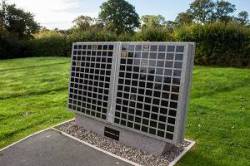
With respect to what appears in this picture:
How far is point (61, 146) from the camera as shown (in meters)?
5.61

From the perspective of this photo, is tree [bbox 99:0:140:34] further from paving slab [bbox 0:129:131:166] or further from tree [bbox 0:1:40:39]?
paving slab [bbox 0:129:131:166]

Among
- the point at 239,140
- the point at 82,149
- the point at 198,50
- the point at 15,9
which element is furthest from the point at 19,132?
the point at 15,9

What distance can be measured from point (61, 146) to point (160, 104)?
223 centimetres

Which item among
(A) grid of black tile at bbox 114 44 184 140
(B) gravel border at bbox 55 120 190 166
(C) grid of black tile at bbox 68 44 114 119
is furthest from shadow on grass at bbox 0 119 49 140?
(A) grid of black tile at bbox 114 44 184 140

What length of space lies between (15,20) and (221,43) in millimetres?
33151

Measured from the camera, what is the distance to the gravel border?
4.88 m

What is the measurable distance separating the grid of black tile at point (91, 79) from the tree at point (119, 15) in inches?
1845

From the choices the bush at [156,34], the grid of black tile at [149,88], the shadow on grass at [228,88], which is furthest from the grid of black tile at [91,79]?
the bush at [156,34]

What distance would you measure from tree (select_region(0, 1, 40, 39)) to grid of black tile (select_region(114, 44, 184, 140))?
A: 38109 mm

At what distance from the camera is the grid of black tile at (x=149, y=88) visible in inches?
184

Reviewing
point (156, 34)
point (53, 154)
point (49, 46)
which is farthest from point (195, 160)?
point (49, 46)

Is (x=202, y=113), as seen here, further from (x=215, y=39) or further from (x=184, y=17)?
(x=184, y=17)

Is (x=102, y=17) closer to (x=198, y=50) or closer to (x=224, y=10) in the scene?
(x=224, y=10)

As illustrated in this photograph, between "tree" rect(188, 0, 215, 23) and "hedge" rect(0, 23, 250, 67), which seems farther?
"tree" rect(188, 0, 215, 23)
